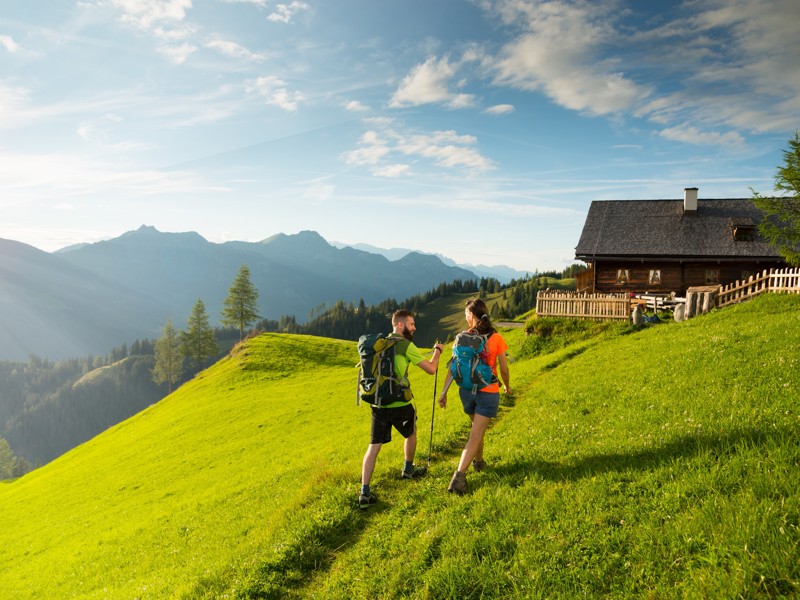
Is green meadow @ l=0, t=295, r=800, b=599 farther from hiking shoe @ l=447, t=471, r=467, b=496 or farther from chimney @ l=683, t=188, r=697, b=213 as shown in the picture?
chimney @ l=683, t=188, r=697, b=213

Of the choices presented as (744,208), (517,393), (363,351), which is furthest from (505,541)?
(744,208)

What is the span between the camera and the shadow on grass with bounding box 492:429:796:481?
20.5 ft

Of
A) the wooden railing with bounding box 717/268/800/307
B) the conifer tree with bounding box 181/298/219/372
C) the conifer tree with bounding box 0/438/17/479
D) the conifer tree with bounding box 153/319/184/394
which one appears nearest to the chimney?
the wooden railing with bounding box 717/268/800/307

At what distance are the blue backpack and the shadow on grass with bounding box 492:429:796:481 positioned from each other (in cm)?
179

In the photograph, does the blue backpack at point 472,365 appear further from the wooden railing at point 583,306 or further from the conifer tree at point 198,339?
the conifer tree at point 198,339

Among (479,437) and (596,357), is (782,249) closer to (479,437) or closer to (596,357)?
(596,357)

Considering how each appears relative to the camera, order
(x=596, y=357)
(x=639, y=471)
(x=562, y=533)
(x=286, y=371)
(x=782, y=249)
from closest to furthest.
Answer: (x=562, y=533) < (x=639, y=471) < (x=596, y=357) < (x=782, y=249) < (x=286, y=371)

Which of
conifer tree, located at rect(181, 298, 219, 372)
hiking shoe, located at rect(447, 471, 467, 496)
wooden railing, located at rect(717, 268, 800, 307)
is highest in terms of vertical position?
wooden railing, located at rect(717, 268, 800, 307)

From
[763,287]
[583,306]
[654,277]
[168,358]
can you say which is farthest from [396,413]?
[168,358]

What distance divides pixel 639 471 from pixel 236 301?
83.1 metres

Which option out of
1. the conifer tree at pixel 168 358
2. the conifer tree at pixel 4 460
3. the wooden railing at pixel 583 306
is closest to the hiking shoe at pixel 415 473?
the wooden railing at pixel 583 306

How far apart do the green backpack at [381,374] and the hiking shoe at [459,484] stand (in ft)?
5.66

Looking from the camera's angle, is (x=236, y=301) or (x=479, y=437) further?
(x=236, y=301)

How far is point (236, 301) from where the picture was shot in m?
81.5
